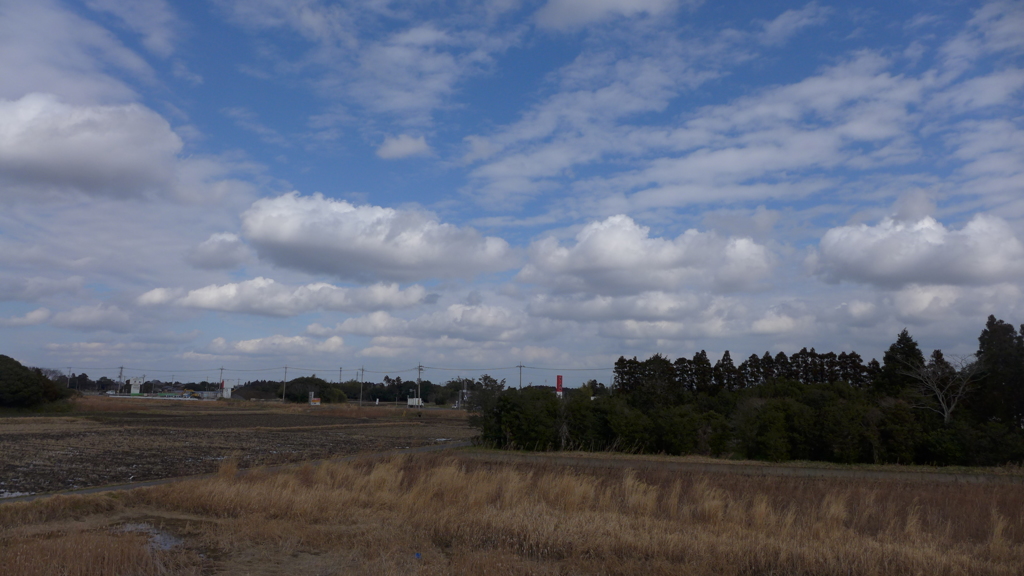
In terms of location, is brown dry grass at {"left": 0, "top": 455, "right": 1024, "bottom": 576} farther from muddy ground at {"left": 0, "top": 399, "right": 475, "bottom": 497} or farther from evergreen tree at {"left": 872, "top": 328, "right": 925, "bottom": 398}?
evergreen tree at {"left": 872, "top": 328, "right": 925, "bottom": 398}

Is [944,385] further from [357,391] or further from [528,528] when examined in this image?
[357,391]

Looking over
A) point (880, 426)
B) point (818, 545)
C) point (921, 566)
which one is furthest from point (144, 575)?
point (880, 426)

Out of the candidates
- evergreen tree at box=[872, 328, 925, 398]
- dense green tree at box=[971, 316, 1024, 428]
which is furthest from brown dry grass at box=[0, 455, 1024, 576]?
evergreen tree at box=[872, 328, 925, 398]

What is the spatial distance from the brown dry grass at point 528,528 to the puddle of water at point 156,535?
346 millimetres

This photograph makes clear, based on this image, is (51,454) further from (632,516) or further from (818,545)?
(818,545)

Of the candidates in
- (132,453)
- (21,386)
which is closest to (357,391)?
(21,386)

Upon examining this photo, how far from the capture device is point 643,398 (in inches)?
1444

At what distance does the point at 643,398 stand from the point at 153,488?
2749 cm

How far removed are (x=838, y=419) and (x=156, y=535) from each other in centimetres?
2376

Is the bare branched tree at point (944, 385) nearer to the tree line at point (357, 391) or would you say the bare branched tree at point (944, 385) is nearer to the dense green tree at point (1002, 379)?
the dense green tree at point (1002, 379)

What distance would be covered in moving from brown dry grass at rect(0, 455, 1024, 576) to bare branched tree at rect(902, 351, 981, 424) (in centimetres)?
1190

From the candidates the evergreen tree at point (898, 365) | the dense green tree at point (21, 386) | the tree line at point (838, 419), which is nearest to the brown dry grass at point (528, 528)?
the tree line at point (838, 419)

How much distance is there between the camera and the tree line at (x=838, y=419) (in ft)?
81.4

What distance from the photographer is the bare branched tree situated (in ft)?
86.4
